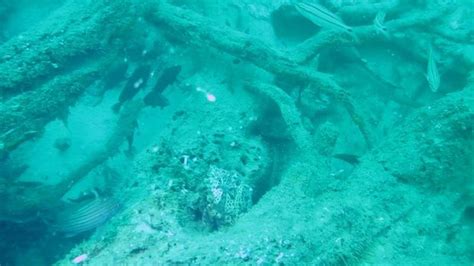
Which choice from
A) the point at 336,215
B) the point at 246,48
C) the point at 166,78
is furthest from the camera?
the point at 166,78

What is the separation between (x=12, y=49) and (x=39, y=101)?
73 cm

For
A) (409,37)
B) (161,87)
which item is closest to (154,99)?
(161,87)

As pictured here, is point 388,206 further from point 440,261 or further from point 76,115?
point 76,115

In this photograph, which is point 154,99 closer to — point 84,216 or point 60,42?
point 60,42

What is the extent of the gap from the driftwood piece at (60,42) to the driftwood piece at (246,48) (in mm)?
811

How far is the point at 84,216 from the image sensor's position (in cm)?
355

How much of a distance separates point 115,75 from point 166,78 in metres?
0.90

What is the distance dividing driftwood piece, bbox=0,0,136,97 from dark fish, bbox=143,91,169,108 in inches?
45.5

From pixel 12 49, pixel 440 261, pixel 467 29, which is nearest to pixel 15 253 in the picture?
pixel 12 49

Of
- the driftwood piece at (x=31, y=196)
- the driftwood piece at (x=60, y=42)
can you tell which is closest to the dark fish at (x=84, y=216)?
the driftwood piece at (x=31, y=196)

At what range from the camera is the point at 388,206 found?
11.4 ft

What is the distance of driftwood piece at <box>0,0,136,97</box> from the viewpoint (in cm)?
378

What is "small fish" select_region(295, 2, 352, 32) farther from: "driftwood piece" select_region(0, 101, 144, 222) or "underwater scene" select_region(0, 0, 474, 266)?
"driftwood piece" select_region(0, 101, 144, 222)

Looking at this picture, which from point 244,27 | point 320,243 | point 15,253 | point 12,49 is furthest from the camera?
point 244,27
